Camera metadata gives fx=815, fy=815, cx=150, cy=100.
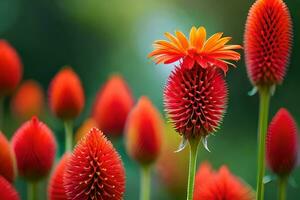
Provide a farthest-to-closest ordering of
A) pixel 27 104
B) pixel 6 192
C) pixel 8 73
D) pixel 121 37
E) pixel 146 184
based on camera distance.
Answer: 1. pixel 121 37
2. pixel 27 104
3. pixel 8 73
4. pixel 146 184
5. pixel 6 192

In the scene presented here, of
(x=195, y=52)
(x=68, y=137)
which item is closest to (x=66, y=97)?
(x=68, y=137)

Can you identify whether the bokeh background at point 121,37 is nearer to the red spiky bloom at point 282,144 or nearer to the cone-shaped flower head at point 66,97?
the cone-shaped flower head at point 66,97

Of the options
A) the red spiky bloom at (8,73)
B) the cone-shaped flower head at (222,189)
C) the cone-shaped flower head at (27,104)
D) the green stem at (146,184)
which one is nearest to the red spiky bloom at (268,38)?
the cone-shaped flower head at (222,189)

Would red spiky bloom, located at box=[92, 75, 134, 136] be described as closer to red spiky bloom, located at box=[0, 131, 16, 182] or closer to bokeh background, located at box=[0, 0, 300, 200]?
red spiky bloom, located at box=[0, 131, 16, 182]

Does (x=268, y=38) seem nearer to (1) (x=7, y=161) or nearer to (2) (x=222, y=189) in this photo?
(2) (x=222, y=189)

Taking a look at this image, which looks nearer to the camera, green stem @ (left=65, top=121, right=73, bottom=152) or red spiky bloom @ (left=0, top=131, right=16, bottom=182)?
red spiky bloom @ (left=0, top=131, right=16, bottom=182)

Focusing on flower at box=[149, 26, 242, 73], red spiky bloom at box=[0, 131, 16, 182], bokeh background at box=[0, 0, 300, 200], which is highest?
bokeh background at box=[0, 0, 300, 200]

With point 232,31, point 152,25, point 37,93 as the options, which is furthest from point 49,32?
point 37,93

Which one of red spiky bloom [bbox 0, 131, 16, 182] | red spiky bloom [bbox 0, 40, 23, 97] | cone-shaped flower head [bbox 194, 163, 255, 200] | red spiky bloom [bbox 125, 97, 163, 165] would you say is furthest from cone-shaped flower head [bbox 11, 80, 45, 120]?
cone-shaped flower head [bbox 194, 163, 255, 200]
